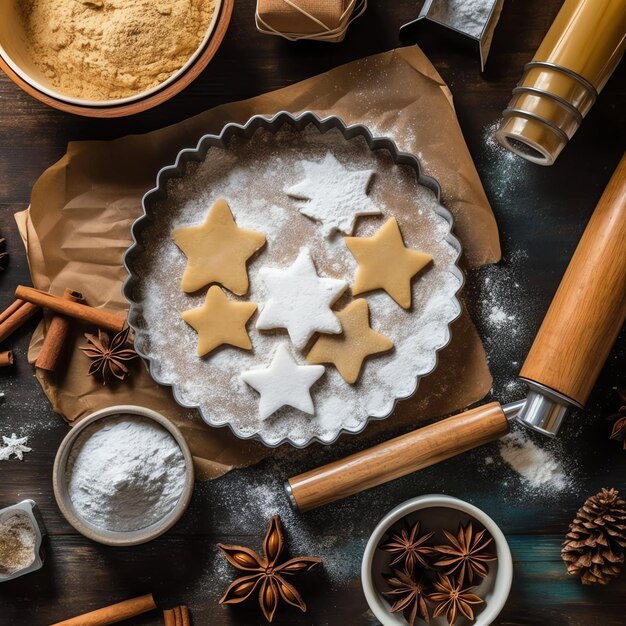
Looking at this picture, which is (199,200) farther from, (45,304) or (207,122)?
(45,304)

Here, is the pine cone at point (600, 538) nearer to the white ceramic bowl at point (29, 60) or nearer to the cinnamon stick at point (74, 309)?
the cinnamon stick at point (74, 309)

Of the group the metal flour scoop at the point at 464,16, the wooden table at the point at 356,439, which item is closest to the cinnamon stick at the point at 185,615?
the wooden table at the point at 356,439

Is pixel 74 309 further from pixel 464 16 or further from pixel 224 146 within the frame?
pixel 464 16

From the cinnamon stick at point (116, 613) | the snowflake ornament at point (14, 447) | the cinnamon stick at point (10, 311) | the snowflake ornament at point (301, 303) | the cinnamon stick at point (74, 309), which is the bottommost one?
the cinnamon stick at point (116, 613)

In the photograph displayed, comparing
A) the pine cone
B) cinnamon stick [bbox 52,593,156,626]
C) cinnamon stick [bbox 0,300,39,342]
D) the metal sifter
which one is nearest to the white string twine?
the metal sifter

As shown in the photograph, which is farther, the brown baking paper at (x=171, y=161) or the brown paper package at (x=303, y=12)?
the brown baking paper at (x=171, y=161)

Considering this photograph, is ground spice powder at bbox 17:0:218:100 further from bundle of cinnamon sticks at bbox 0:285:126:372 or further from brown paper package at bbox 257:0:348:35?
bundle of cinnamon sticks at bbox 0:285:126:372

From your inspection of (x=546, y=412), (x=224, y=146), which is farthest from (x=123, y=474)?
(x=546, y=412)
